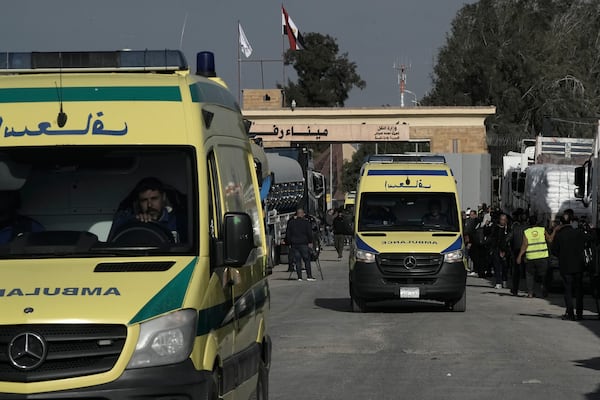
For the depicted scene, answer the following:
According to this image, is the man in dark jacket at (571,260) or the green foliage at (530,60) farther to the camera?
the green foliage at (530,60)

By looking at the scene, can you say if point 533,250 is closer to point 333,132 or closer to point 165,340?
point 165,340

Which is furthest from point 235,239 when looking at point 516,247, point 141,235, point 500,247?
point 500,247

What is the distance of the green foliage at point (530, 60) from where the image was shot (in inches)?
3046

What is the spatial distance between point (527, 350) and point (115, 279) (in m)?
10.1

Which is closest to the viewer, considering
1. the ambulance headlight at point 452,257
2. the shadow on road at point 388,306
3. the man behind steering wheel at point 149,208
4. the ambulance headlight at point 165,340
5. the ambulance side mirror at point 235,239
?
the ambulance headlight at point 165,340

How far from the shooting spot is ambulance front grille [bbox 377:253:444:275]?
74.9 feet

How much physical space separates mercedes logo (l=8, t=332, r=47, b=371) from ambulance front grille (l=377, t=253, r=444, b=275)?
1609 centimetres

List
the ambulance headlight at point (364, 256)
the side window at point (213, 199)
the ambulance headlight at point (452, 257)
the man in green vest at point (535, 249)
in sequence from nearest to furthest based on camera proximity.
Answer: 1. the side window at point (213, 199)
2. the ambulance headlight at point (452, 257)
3. the ambulance headlight at point (364, 256)
4. the man in green vest at point (535, 249)

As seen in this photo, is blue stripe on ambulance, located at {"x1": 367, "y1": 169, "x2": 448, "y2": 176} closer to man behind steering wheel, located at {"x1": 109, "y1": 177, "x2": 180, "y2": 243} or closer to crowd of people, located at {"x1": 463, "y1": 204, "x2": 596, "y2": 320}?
crowd of people, located at {"x1": 463, "y1": 204, "x2": 596, "y2": 320}

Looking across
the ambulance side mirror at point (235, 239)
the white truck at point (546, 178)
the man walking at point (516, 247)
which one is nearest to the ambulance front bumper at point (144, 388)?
the ambulance side mirror at point (235, 239)

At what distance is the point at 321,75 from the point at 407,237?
103 metres

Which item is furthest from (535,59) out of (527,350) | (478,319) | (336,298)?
(527,350)

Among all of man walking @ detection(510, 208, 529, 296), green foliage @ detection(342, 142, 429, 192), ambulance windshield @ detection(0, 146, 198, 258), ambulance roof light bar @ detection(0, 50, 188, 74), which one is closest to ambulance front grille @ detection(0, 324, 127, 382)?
ambulance windshield @ detection(0, 146, 198, 258)

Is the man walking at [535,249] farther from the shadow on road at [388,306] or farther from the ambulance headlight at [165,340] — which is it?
the ambulance headlight at [165,340]
